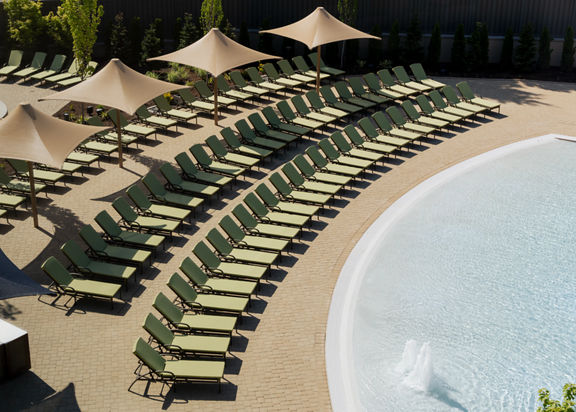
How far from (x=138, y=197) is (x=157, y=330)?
18.0 ft

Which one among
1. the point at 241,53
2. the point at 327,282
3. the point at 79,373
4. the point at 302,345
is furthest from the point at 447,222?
the point at 79,373

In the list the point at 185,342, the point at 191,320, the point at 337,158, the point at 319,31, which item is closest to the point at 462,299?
the point at 191,320

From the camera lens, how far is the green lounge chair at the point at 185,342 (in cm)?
1434

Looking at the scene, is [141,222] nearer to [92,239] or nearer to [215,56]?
[92,239]

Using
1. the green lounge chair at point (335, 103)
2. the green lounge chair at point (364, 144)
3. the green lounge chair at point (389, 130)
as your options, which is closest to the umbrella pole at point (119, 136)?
the green lounge chair at point (364, 144)

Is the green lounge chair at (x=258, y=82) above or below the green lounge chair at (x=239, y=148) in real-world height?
above

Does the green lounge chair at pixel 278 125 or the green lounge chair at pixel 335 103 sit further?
the green lounge chair at pixel 335 103

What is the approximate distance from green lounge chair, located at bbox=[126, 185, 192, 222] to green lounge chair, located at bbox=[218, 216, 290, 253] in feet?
3.91

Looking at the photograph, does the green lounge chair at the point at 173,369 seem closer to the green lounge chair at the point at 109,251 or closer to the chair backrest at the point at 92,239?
the green lounge chair at the point at 109,251

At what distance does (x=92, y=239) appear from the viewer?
17.3m

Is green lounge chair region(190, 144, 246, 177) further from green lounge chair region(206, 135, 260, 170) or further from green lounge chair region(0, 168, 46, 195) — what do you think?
green lounge chair region(0, 168, 46, 195)

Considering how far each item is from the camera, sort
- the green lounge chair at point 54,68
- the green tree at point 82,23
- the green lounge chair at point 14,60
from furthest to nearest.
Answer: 1. the green lounge chair at point 14,60
2. the green lounge chair at point 54,68
3. the green tree at point 82,23

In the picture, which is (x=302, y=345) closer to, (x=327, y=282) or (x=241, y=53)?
(x=327, y=282)

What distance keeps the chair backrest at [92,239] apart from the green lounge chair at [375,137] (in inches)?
404
